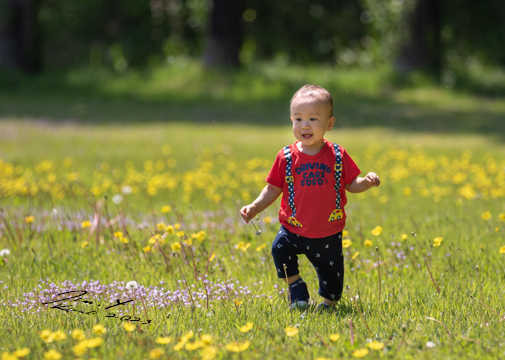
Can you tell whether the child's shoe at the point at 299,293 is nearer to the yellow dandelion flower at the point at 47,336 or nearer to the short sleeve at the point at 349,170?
the short sleeve at the point at 349,170

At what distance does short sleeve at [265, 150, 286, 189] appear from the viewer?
11.2ft

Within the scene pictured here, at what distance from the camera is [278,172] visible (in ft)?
11.2

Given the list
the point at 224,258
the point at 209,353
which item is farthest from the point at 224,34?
the point at 209,353

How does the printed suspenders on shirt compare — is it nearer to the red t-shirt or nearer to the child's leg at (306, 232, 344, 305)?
the red t-shirt

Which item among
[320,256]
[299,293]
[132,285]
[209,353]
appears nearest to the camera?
[209,353]

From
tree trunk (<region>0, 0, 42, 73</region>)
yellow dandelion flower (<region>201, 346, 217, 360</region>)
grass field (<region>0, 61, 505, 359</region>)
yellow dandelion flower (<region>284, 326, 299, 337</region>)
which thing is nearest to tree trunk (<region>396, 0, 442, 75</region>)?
grass field (<region>0, 61, 505, 359</region>)

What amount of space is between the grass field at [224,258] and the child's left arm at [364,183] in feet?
1.58

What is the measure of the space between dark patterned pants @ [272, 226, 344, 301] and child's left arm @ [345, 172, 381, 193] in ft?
0.88

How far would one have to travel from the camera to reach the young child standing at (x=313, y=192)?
327cm

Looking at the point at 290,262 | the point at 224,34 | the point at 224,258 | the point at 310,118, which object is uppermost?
the point at 224,34

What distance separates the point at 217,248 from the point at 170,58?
1876 centimetres

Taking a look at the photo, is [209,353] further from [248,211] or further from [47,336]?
[248,211]

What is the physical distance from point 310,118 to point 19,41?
20310 millimetres

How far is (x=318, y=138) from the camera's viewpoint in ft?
10.7
